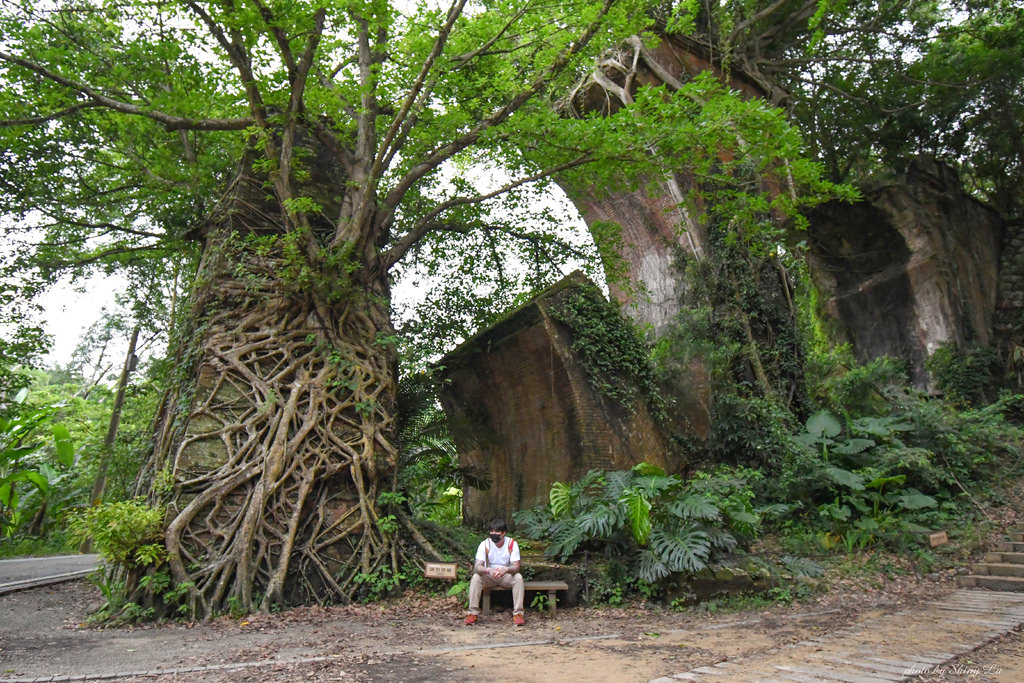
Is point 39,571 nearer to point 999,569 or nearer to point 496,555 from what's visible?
point 496,555

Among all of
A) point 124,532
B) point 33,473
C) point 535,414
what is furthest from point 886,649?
point 33,473

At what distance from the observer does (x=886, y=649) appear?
4.62 meters

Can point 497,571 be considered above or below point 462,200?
below

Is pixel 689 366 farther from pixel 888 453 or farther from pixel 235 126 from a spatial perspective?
pixel 235 126

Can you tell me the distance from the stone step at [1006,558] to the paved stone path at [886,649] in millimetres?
1877

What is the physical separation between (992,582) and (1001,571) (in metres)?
0.36

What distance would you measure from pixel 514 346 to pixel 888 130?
43.7ft

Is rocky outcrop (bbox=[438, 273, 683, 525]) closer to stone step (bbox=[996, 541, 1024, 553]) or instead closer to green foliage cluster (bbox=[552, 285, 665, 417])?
green foliage cluster (bbox=[552, 285, 665, 417])

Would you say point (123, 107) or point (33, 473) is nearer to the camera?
point (123, 107)

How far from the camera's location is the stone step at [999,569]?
7750 millimetres

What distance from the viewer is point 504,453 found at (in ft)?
34.1

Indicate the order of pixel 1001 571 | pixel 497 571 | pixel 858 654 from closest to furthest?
pixel 858 654
pixel 497 571
pixel 1001 571

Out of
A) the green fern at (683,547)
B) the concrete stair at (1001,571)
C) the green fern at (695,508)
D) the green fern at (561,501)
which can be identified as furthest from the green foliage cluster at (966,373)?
the green fern at (561,501)

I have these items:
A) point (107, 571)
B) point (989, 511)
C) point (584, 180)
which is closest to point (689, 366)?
point (584, 180)
